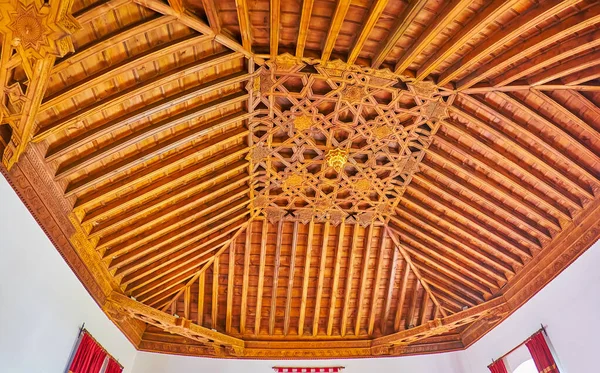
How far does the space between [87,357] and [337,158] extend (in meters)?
4.90

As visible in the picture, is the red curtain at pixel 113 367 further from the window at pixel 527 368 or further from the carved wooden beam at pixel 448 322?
the window at pixel 527 368

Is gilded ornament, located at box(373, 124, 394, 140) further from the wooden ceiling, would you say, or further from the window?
the window

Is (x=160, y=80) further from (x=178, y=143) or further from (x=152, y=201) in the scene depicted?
(x=152, y=201)

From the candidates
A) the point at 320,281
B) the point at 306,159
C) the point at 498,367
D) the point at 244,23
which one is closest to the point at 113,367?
the point at 320,281

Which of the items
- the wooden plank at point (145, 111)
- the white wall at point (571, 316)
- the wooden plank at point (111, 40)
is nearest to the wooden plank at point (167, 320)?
the wooden plank at point (145, 111)

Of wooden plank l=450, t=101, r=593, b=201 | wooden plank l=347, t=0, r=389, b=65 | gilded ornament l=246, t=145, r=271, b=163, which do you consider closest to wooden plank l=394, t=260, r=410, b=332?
wooden plank l=450, t=101, r=593, b=201

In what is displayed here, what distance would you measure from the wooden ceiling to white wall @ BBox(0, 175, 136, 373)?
0.23 meters

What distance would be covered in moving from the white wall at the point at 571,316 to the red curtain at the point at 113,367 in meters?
7.36

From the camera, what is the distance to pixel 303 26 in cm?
434

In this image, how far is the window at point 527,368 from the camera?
7316mm

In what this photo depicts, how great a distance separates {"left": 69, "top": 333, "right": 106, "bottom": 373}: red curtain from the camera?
5.76 metres

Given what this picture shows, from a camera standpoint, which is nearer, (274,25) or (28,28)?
(28,28)

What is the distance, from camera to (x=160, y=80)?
15.2 feet

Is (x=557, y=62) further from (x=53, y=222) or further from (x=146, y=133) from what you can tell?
(x=53, y=222)
